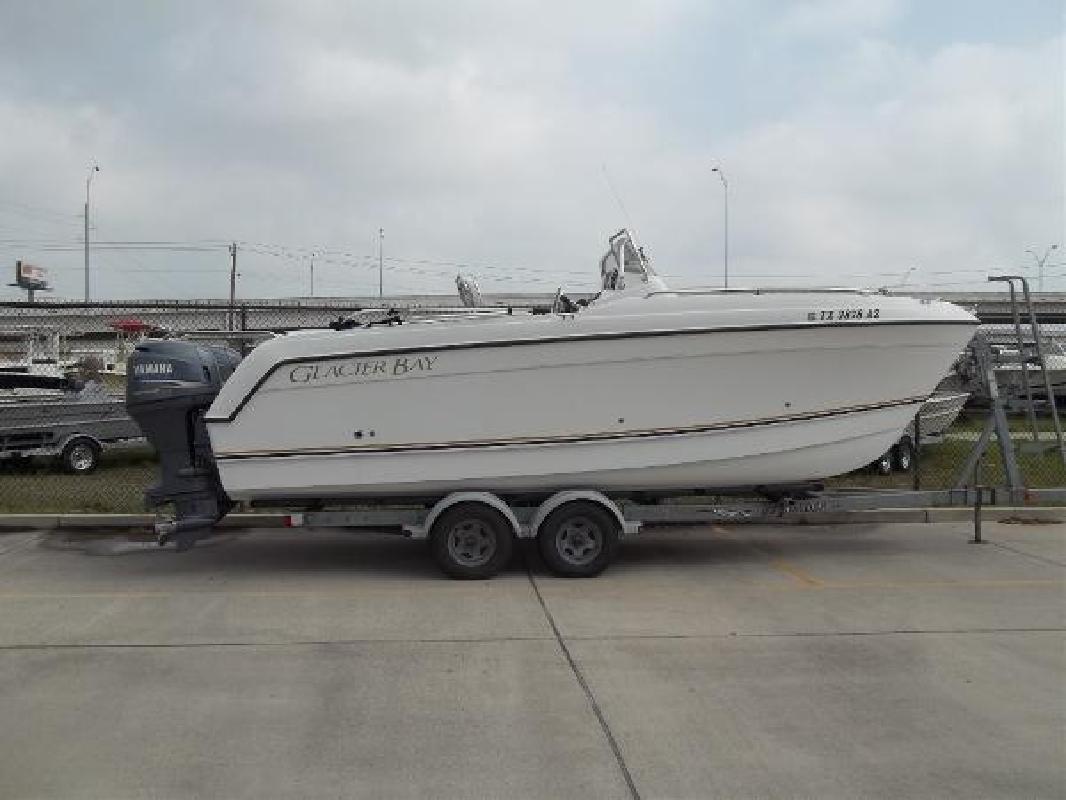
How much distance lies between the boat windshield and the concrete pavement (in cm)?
256

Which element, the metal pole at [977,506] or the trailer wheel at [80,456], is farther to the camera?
the trailer wheel at [80,456]

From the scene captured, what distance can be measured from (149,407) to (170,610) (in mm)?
2075

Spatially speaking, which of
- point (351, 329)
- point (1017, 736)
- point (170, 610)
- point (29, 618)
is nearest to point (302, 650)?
point (170, 610)

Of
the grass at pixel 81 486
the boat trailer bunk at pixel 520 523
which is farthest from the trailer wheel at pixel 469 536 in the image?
the grass at pixel 81 486

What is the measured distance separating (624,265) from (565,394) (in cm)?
154

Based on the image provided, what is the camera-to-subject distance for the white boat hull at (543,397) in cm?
812

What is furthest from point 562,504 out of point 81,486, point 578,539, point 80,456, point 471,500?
point 80,456

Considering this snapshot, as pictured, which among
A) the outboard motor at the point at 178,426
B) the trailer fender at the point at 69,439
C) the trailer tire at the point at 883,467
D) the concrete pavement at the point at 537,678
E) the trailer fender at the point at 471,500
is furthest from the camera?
the trailer fender at the point at 69,439

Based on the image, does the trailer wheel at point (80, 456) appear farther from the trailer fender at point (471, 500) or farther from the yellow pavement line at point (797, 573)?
the yellow pavement line at point (797, 573)

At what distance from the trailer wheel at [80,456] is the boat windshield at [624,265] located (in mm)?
10236

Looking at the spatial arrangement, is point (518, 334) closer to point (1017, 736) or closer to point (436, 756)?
point (436, 756)

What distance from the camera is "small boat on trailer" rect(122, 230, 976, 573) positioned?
8125 mm

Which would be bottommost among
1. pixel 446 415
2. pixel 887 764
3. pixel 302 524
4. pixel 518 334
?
pixel 887 764

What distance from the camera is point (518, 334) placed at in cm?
809
